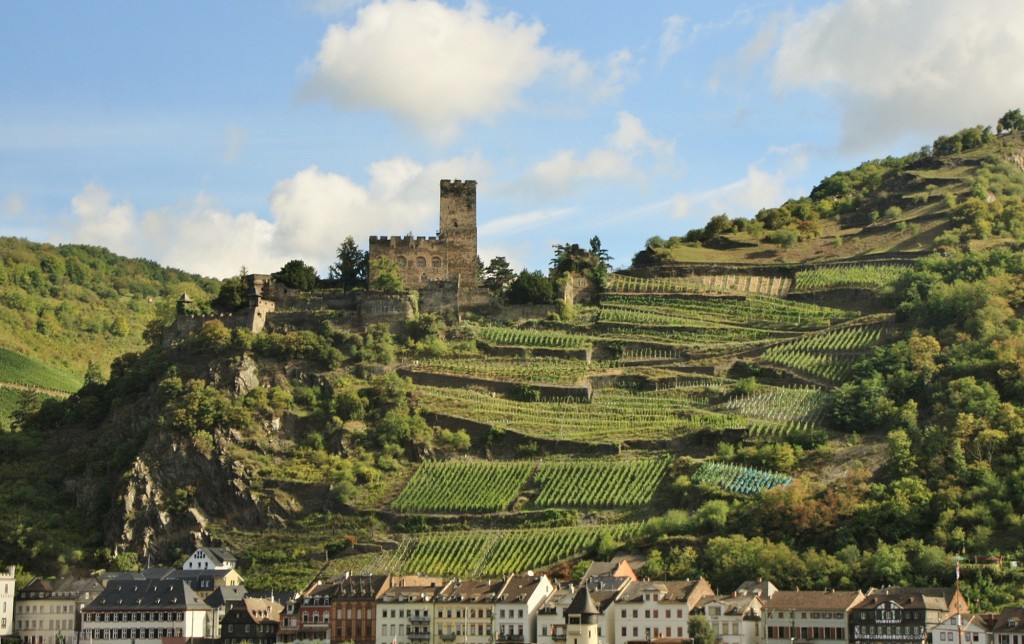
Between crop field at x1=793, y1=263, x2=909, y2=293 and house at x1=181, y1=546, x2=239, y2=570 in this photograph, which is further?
crop field at x1=793, y1=263, x2=909, y2=293

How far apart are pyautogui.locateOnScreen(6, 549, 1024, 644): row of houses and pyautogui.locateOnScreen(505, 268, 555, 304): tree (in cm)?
2569

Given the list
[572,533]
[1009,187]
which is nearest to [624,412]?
[572,533]

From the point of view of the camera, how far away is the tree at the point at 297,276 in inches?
4119

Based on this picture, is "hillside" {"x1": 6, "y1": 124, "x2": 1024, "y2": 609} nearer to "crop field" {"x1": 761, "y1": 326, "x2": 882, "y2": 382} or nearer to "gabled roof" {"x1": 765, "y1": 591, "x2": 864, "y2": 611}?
"crop field" {"x1": 761, "y1": 326, "x2": 882, "y2": 382}

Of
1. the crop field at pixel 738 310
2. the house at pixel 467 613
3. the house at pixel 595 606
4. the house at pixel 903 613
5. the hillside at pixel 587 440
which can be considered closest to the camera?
the house at pixel 903 613

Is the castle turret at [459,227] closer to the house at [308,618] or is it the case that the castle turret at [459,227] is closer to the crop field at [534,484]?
the crop field at [534,484]

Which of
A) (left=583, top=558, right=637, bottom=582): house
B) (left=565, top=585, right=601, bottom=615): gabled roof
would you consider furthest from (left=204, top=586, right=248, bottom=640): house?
(left=565, top=585, right=601, bottom=615): gabled roof

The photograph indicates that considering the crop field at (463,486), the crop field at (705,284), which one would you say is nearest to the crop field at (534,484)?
the crop field at (463,486)

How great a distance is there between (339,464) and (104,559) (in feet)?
36.2

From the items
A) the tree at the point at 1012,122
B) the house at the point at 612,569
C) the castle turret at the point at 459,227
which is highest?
the tree at the point at 1012,122

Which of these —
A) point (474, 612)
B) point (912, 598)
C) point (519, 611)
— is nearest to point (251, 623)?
point (474, 612)

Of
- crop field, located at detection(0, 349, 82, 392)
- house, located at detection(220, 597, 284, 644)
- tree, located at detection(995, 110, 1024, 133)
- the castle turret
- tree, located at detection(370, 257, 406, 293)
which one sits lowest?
house, located at detection(220, 597, 284, 644)

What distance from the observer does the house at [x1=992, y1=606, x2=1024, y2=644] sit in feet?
225

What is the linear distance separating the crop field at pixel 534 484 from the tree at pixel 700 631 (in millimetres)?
12470
